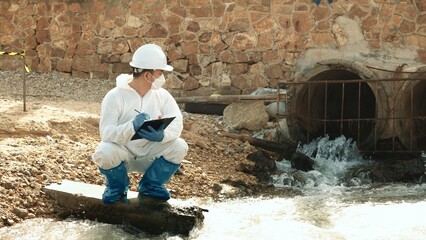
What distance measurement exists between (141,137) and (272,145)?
435cm

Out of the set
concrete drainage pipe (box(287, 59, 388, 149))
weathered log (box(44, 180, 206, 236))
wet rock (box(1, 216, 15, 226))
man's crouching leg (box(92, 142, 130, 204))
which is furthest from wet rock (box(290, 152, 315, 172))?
wet rock (box(1, 216, 15, 226))

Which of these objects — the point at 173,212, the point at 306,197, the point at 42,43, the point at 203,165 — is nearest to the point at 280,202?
the point at 306,197

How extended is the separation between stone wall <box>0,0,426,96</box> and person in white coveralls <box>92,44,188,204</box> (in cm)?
557

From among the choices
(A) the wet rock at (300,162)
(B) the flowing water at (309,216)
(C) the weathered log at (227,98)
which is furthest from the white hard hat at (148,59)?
(C) the weathered log at (227,98)

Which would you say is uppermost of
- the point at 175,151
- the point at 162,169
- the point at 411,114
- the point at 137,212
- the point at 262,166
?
the point at 175,151

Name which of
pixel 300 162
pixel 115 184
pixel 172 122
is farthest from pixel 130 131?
pixel 300 162

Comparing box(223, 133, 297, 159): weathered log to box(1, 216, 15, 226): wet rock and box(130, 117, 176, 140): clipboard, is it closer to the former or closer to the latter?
box(130, 117, 176, 140): clipboard

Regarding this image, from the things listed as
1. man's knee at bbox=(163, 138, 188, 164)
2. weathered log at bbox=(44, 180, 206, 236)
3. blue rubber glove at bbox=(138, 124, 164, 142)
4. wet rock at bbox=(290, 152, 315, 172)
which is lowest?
wet rock at bbox=(290, 152, 315, 172)

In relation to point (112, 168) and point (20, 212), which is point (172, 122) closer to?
point (112, 168)

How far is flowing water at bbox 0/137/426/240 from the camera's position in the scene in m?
5.36

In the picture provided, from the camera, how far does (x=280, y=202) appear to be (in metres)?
7.00

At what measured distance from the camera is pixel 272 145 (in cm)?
939

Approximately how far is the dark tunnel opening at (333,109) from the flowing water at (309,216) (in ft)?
4.54

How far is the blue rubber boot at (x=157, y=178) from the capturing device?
5.41 meters
